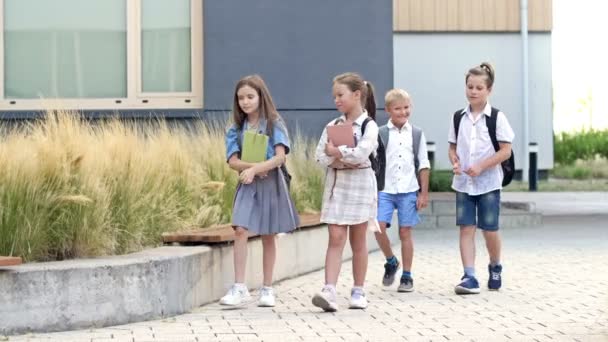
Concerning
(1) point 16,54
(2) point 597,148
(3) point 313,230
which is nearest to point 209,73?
(1) point 16,54

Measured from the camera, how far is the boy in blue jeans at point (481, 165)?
31.0 ft

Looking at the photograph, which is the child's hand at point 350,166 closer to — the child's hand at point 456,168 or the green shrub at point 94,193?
the child's hand at point 456,168

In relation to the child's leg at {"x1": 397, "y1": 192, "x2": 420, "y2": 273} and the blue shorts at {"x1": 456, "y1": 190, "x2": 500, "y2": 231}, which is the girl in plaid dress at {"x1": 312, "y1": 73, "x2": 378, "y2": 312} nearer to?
the child's leg at {"x1": 397, "y1": 192, "x2": 420, "y2": 273}

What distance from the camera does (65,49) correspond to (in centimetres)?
1466

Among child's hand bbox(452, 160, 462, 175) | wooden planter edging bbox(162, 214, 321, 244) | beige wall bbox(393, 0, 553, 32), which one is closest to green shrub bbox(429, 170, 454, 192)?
beige wall bbox(393, 0, 553, 32)

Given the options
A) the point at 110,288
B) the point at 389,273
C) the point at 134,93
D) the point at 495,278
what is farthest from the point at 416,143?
the point at 134,93

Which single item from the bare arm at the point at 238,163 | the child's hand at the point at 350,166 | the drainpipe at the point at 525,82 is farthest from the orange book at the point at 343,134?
the drainpipe at the point at 525,82

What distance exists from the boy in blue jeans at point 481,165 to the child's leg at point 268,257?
4.79 ft

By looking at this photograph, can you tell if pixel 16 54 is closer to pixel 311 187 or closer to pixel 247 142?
pixel 311 187

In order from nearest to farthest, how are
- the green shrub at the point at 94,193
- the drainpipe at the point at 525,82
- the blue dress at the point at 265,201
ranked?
1. the green shrub at the point at 94,193
2. the blue dress at the point at 265,201
3. the drainpipe at the point at 525,82

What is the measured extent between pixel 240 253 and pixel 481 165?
193cm

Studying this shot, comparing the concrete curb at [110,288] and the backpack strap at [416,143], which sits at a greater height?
the backpack strap at [416,143]

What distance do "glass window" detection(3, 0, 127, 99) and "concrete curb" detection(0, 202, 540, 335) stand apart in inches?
235

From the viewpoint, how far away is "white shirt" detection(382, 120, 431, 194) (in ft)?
31.5
